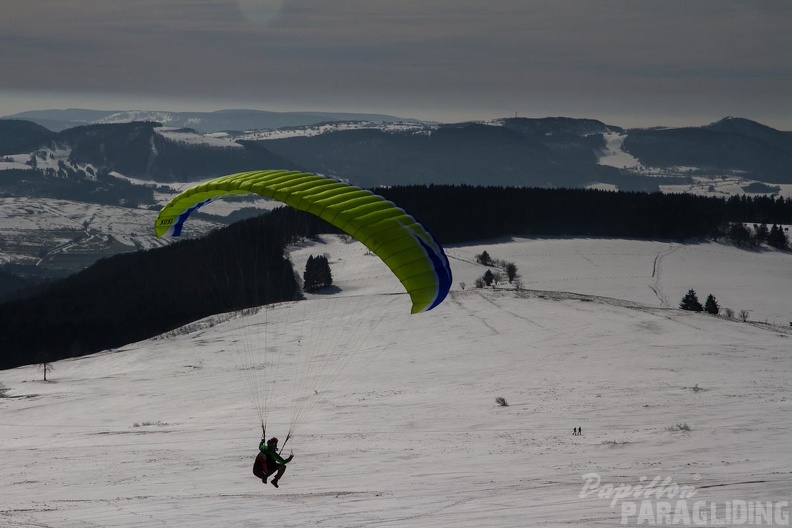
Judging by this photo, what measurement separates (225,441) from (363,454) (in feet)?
17.3

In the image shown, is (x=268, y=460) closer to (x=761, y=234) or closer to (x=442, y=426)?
(x=442, y=426)

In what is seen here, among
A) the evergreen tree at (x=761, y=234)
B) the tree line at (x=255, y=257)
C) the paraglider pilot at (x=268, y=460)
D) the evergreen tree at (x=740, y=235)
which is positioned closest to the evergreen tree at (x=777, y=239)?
the evergreen tree at (x=761, y=234)

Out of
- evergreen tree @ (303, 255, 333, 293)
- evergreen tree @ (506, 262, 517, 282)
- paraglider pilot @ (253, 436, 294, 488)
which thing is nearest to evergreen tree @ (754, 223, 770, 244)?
evergreen tree @ (506, 262, 517, 282)

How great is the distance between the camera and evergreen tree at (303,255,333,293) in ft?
273

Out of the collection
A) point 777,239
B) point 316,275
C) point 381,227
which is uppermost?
point 381,227

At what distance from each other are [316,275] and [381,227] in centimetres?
6548

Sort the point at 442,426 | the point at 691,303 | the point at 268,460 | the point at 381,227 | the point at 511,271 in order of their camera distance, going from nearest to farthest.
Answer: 1. the point at 268,460
2. the point at 381,227
3. the point at 442,426
4. the point at 691,303
5. the point at 511,271

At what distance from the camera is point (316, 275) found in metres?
84.3

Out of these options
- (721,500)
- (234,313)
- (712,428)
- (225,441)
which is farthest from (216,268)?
(721,500)

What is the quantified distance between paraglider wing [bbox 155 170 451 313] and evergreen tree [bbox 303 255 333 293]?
6203 centimetres

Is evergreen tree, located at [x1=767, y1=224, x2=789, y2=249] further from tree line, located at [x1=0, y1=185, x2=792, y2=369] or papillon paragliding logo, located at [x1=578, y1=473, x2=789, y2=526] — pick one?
papillon paragliding logo, located at [x1=578, y1=473, x2=789, y2=526]

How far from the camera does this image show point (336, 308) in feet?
208

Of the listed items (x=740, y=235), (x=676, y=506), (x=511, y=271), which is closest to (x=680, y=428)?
(x=676, y=506)

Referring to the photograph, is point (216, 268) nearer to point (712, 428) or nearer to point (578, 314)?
point (578, 314)
